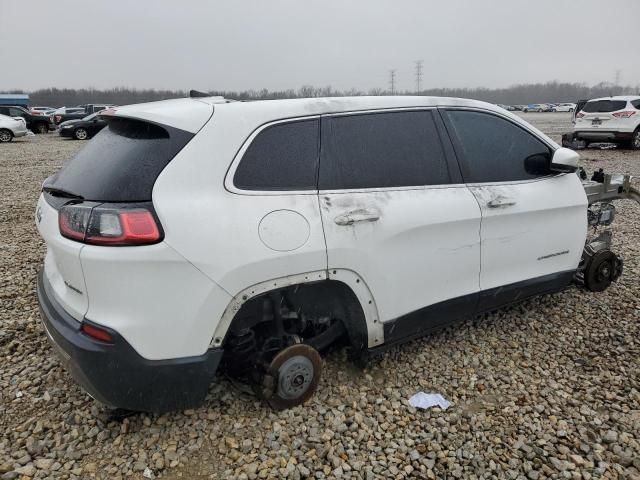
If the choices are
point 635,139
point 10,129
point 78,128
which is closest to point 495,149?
point 635,139

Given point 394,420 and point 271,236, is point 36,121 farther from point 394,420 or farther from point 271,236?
point 394,420

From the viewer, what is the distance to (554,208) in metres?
3.54

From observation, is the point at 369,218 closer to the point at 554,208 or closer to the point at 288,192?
the point at 288,192

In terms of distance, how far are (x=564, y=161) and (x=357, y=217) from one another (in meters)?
1.85

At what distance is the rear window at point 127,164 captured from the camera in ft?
7.21

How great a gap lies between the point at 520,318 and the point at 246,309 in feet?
7.90

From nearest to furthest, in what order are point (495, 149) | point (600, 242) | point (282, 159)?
point (282, 159) < point (495, 149) < point (600, 242)

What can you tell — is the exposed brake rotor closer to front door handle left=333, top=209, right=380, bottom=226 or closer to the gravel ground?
the gravel ground

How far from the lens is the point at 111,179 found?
225 centimetres

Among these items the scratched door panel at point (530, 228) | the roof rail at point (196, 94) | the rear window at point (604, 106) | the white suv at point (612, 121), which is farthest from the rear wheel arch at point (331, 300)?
the rear window at point (604, 106)

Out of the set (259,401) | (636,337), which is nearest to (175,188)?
(259,401)

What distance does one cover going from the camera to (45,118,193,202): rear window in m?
2.20

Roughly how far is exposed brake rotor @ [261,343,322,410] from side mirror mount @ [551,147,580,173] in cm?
226

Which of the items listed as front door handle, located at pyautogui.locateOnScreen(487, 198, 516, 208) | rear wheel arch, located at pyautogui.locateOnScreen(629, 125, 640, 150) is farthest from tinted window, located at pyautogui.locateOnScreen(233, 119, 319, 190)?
rear wheel arch, located at pyautogui.locateOnScreen(629, 125, 640, 150)
